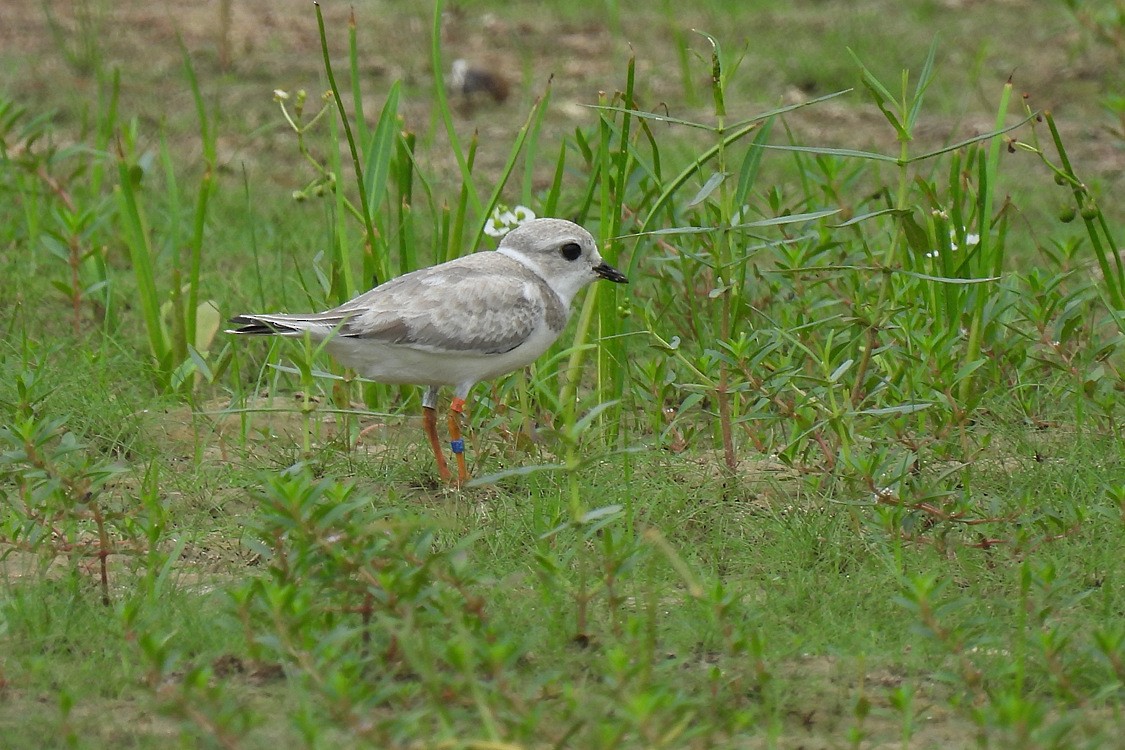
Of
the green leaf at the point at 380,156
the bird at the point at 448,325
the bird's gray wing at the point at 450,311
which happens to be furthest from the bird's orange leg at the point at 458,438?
the green leaf at the point at 380,156

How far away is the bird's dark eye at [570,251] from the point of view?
4.73 m

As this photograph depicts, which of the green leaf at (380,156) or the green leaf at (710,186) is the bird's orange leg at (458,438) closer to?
the green leaf at (380,156)

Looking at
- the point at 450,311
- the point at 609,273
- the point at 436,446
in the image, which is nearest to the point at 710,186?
the point at 609,273

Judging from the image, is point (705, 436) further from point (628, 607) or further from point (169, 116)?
point (169, 116)

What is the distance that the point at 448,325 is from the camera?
4383mm

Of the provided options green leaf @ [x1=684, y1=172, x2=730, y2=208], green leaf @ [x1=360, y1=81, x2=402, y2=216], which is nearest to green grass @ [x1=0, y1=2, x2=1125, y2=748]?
green leaf @ [x1=360, y1=81, x2=402, y2=216]

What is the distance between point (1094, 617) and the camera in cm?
355

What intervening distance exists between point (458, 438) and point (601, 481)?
0.45 m

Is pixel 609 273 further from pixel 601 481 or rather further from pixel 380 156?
pixel 380 156

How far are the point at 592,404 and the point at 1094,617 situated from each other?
1.81m

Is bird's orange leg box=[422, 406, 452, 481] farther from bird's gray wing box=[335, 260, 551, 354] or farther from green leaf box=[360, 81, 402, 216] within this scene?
green leaf box=[360, 81, 402, 216]

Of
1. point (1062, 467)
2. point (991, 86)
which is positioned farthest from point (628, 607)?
point (991, 86)

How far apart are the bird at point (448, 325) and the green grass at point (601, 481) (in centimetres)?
14

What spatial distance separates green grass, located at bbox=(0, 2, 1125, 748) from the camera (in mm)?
3090
